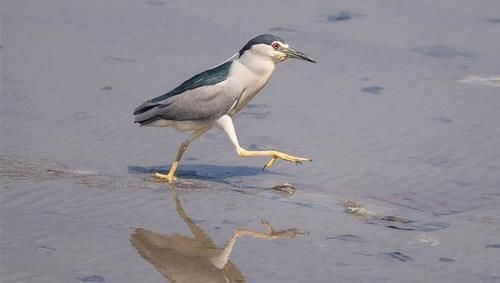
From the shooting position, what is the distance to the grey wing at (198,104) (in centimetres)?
930

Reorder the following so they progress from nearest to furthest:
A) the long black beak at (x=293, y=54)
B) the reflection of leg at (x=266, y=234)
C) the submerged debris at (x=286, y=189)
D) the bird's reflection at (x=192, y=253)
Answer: the bird's reflection at (x=192, y=253), the reflection of leg at (x=266, y=234), the submerged debris at (x=286, y=189), the long black beak at (x=293, y=54)

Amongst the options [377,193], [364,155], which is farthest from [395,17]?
[377,193]

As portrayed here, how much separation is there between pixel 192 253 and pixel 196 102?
1769 mm

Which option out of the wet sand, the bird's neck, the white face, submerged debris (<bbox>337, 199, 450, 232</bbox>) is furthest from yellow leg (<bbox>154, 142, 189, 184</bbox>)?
submerged debris (<bbox>337, 199, 450, 232</bbox>)

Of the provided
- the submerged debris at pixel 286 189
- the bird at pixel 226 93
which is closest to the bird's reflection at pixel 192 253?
the submerged debris at pixel 286 189

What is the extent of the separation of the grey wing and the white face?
35 cm

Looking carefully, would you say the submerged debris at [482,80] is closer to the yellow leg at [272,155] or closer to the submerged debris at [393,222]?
the yellow leg at [272,155]

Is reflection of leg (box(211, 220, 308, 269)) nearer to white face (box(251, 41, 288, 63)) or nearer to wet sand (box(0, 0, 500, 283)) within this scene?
wet sand (box(0, 0, 500, 283))

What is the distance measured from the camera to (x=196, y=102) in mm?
9352

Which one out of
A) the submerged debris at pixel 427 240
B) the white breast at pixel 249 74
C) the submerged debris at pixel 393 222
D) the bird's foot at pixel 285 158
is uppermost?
the white breast at pixel 249 74

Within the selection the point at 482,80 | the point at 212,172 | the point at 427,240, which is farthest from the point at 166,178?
the point at 482,80

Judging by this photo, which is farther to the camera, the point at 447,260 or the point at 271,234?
the point at 271,234

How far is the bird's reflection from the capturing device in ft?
24.6

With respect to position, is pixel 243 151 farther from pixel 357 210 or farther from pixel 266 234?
pixel 266 234
